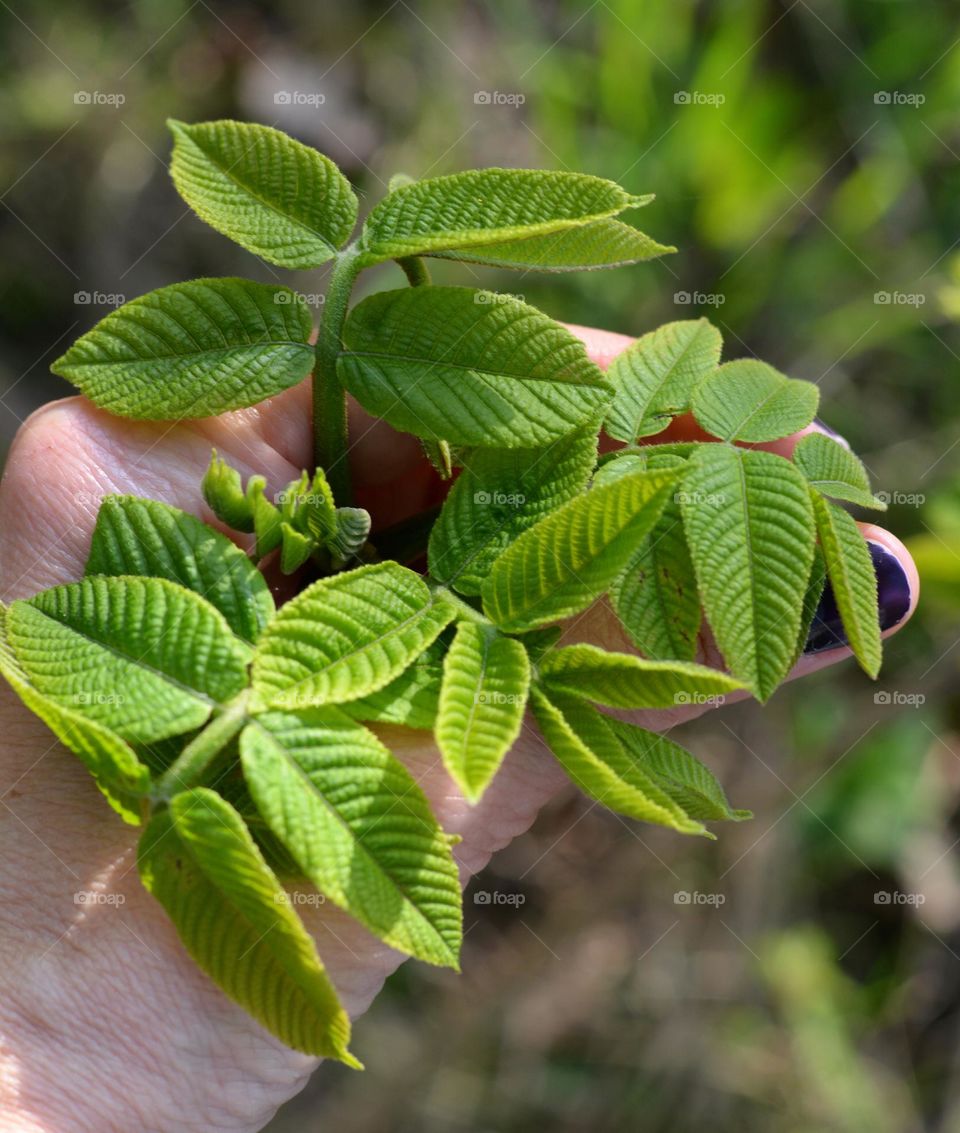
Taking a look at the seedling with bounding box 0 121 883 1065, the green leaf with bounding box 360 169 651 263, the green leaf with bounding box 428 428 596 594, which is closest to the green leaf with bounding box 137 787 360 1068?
the seedling with bounding box 0 121 883 1065

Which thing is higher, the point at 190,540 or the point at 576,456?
the point at 576,456

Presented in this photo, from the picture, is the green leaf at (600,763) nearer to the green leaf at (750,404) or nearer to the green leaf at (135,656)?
the green leaf at (135,656)

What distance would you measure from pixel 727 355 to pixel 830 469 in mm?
2347

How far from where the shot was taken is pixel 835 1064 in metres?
4.09

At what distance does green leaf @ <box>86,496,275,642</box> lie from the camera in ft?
5.37

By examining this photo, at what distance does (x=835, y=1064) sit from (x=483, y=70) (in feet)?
15.0

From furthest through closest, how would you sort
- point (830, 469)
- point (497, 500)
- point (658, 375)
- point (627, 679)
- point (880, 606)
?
1. point (880, 606)
2. point (658, 375)
3. point (830, 469)
4. point (497, 500)
5. point (627, 679)

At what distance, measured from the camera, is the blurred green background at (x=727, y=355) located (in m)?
4.11

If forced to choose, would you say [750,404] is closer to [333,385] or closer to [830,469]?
[830,469]

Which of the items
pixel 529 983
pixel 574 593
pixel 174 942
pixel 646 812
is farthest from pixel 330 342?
pixel 529 983

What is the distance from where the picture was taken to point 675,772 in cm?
173

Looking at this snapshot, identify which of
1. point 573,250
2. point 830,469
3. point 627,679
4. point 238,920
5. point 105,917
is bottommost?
point 105,917

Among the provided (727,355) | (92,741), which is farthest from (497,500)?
(727,355)

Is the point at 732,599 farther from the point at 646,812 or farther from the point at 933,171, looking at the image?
the point at 933,171
